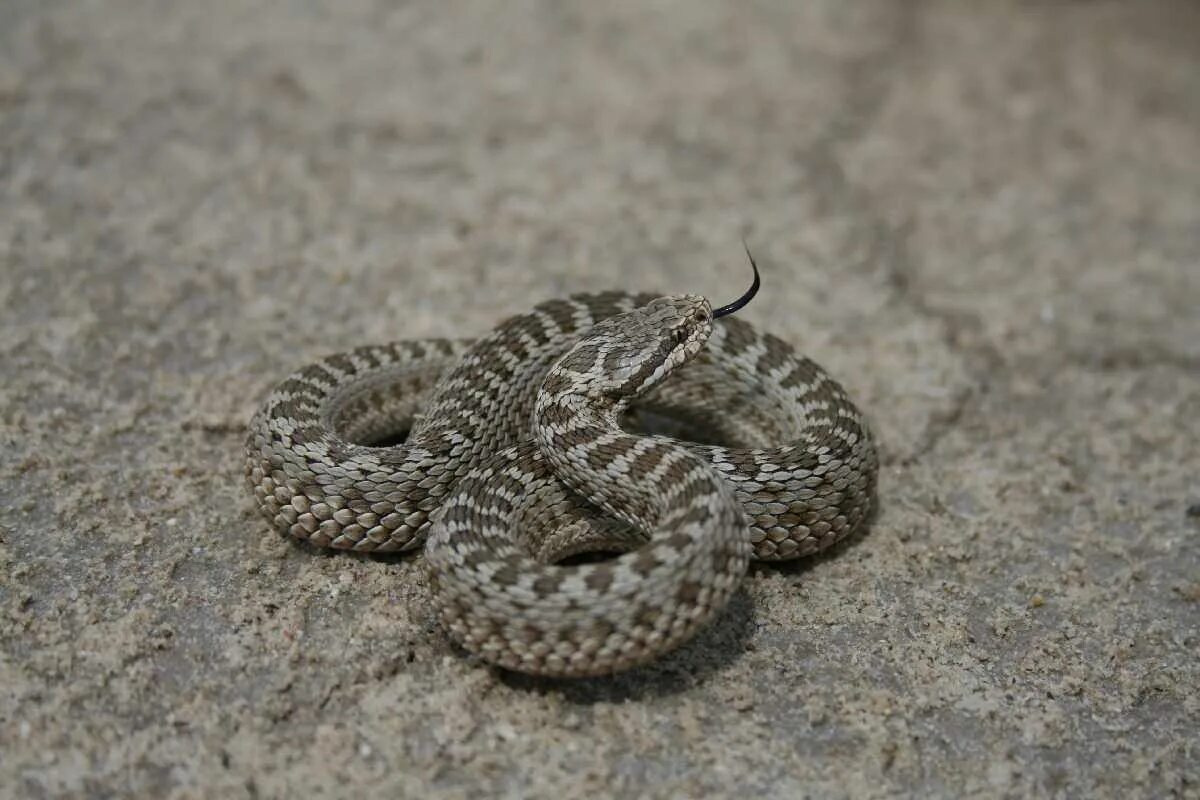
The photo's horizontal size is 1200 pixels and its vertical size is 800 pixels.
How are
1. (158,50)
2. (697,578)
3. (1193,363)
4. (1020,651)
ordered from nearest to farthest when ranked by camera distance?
(697,578), (1020,651), (1193,363), (158,50)

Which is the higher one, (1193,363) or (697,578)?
(697,578)

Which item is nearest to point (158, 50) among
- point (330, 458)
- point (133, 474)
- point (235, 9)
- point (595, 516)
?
point (235, 9)

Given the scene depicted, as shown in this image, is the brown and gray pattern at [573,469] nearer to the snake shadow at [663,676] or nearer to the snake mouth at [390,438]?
the snake mouth at [390,438]

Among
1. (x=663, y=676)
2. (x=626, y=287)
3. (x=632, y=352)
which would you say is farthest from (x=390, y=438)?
(x=663, y=676)

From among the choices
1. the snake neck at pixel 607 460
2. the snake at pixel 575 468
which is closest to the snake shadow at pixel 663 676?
the snake at pixel 575 468

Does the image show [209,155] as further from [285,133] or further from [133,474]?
[133,474]

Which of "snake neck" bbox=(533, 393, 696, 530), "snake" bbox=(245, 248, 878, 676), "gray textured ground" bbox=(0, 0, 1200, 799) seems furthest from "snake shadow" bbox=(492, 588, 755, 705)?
"snake neck" bbox=(533, 393, 696, 530)
